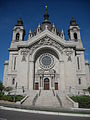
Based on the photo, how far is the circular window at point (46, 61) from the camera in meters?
35.8

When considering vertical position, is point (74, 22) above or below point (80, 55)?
above

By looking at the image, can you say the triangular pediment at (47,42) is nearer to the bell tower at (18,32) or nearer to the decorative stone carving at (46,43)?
the decorative stone carving at (46,43)

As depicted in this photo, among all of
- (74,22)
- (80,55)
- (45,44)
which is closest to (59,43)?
(45,44)

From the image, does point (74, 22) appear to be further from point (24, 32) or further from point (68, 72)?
point (68, 72)

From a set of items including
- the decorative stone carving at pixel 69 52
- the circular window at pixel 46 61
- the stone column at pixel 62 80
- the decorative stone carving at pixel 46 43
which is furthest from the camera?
the circular window at pixel 46 61

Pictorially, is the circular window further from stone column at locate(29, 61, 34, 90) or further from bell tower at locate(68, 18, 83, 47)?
bell tower at locate(68, 18, 83, 47)

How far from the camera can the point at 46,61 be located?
3669 cm

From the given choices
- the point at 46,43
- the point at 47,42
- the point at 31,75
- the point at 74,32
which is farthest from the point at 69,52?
the point at 31,75

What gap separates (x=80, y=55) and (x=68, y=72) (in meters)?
8.31

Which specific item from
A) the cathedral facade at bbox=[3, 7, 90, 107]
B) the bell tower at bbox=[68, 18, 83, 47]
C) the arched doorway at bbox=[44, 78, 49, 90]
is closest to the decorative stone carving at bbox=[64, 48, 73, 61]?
the cathedral facade at bbox=[3, 7, 90, 107]

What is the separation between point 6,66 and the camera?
128 ft

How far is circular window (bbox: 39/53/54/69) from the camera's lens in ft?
117

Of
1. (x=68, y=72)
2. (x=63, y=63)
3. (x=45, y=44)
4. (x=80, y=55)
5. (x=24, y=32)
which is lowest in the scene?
(x=68, y=72)

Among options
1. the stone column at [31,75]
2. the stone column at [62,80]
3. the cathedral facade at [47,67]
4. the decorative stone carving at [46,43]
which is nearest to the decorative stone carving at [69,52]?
the cathedral facade at [47,67]
